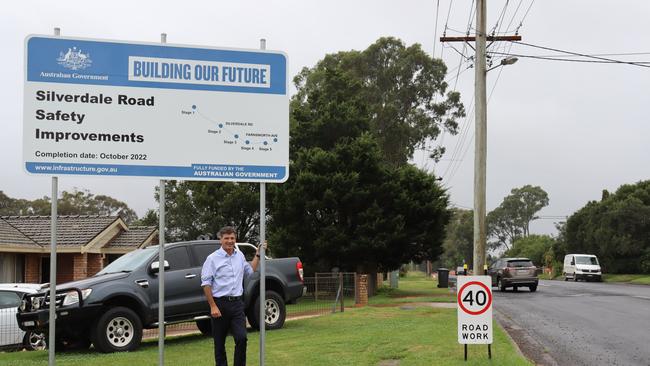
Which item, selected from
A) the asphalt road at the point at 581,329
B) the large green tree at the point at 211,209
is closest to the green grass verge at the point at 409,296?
the asphalt road at the point at 581,329

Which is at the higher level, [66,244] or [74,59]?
[74,59]

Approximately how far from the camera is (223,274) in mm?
8383

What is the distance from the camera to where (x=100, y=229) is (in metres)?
27.4

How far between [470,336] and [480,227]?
223 inches

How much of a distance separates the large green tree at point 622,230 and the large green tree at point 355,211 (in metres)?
28.7

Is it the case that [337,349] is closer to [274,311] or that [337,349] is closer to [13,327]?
[274,311]

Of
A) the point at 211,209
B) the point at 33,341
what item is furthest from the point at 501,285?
the point at 33,341

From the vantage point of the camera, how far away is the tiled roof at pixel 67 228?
26.1 m

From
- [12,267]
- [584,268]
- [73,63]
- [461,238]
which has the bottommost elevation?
[584,268]

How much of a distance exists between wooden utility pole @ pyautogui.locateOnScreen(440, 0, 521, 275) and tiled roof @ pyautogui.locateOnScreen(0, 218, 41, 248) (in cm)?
1551

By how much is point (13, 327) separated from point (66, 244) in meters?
11.8

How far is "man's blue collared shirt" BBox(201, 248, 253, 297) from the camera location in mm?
8320

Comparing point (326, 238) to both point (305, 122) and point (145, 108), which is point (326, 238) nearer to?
point (305, 122)

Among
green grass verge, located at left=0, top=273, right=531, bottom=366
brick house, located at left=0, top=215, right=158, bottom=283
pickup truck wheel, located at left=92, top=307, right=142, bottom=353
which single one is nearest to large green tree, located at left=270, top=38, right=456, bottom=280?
brick house, located at left=0, top=215, right=158, bottom=283
